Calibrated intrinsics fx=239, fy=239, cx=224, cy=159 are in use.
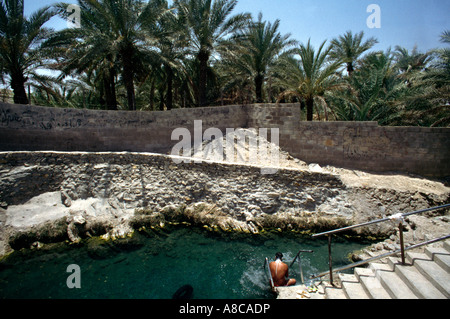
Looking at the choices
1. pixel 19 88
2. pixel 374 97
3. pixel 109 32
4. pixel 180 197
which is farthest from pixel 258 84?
pixel 19 88

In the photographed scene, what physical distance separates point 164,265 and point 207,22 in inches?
487

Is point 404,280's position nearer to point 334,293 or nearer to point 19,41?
point 334,293

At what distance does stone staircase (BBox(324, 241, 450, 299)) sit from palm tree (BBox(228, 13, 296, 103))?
40.4ft

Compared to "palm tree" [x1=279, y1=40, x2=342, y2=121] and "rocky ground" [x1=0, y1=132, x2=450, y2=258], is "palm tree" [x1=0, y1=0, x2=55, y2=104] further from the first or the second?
"palm tree" [x1=279, y1=40, x2=342, y2=121]

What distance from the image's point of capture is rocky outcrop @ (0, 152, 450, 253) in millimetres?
8641

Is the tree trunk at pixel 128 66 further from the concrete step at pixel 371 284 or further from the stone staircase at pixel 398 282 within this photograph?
the concrete step at pixel 371 284

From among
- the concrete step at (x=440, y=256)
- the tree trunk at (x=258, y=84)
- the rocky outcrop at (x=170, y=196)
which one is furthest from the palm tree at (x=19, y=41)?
the concrete step at (x=440, y=256)

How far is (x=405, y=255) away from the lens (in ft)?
15.9

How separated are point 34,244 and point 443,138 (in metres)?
16.0

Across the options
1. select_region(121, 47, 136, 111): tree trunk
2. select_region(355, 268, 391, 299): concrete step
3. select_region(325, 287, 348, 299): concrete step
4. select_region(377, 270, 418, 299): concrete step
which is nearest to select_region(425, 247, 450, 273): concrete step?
select_region(377, 270, 418, 299): concrete step

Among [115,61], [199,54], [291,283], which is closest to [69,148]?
[115,61]

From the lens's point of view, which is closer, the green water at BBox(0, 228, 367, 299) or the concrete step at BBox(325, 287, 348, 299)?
the concrete step at BBox(325, 287, 348, 299)

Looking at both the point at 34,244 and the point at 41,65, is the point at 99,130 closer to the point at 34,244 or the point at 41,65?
the point at 41,65

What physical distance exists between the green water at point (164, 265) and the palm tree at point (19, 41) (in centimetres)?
910
